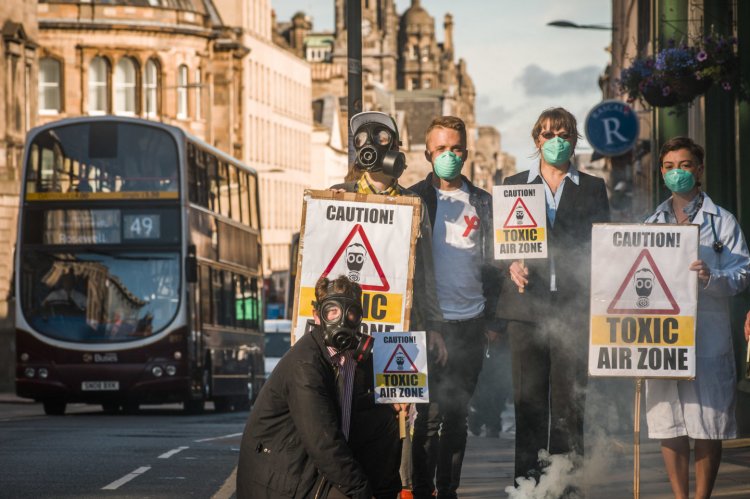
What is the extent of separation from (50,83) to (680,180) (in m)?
70.8

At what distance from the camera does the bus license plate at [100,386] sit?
2777cm

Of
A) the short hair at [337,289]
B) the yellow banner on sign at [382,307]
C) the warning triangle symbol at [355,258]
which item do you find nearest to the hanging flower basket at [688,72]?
the warning triangle symbol at [355,258]

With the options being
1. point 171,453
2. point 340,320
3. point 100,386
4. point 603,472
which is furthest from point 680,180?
point 100,386

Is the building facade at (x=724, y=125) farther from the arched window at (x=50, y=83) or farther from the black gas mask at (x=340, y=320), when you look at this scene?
the arched window at (x=50, y=83)

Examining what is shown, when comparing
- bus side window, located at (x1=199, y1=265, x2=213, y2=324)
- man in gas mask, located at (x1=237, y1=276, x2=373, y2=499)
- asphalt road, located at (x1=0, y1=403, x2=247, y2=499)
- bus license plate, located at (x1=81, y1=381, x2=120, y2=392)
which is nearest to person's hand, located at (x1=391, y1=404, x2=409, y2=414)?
man in gas mask, located at (x1=237, y1=276, x2=373, y2=499)

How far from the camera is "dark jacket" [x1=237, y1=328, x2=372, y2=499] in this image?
295 inches

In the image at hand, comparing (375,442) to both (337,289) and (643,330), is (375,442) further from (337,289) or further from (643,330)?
(643,330)

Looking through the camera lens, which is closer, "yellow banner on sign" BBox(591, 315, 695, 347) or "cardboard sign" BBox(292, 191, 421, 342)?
"yellow banner on sign" BBox(591, 315, 695, 347)

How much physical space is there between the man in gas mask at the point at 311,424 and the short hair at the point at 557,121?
205 cm

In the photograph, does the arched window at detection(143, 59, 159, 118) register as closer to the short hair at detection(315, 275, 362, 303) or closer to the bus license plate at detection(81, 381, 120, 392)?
the bus license plate at detection(81, 381, 120, 392)

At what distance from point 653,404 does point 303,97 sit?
102 m

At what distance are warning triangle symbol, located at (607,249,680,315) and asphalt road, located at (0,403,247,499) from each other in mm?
4882

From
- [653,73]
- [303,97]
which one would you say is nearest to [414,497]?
[653,73]

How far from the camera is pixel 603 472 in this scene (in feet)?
41.5
